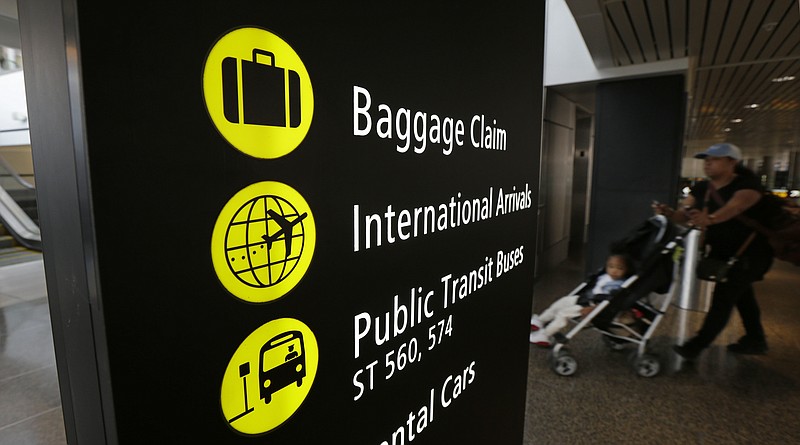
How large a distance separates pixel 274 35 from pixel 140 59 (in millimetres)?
194

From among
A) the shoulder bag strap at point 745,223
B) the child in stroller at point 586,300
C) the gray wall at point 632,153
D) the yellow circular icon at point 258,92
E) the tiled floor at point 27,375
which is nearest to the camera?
the yellow circular icon at point 258,92

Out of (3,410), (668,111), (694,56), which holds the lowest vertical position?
(3,410)

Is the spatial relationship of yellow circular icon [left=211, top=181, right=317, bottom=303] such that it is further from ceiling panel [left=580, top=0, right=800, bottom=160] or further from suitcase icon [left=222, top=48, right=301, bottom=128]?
ceiling panel [left=580, top=0, right=800, bottom=160]

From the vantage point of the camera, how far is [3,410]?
267cm

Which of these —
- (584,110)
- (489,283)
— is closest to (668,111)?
(584,110)

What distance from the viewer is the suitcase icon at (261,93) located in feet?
1.78

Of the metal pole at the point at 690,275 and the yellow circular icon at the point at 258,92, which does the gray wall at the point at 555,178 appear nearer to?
the metal pole at the point at 690,275

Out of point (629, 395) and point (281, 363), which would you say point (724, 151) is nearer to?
point (629, 395)

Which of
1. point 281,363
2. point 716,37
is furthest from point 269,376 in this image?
point 716,37

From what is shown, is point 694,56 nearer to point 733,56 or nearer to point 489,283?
point 733,56

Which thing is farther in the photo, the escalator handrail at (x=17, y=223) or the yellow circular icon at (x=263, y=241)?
the escalator handrail at (x=17, y=223)

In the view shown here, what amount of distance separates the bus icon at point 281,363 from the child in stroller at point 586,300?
9.67ft

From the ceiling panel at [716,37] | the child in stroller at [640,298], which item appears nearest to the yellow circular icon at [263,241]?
the child in stroller at [640,298]

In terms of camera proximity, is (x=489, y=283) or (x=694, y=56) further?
(x=694, y=56)
